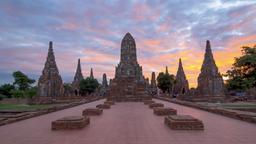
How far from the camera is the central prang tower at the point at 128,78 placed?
41.2 meters

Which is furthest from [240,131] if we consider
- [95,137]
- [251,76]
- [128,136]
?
[251,76]

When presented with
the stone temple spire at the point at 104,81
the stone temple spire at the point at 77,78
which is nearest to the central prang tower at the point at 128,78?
the stone temple spire at the point at 104,81

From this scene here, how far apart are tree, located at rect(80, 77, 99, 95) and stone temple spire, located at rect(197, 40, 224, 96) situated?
31.0 meters

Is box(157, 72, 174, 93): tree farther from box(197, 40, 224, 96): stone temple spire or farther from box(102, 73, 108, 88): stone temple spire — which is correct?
box(197, 40, 224, 96): stone temple spire

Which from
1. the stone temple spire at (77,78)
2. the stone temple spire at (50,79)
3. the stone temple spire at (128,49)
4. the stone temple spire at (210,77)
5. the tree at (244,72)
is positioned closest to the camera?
the tree at (244,72)

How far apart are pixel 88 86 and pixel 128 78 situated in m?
25.8

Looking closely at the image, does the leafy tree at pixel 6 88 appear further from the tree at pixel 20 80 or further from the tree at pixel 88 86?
the tree at pixel 88 86

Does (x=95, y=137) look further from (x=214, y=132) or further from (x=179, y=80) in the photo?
(x=179, y=80)

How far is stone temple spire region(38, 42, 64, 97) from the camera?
4441cm

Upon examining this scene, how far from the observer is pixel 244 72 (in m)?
24.0

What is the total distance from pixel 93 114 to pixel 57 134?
6902mm

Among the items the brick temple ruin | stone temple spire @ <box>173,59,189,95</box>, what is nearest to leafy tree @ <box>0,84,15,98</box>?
the brick temple ruin

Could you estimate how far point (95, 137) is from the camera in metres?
8.73

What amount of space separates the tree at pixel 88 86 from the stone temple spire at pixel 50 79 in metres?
18.0
